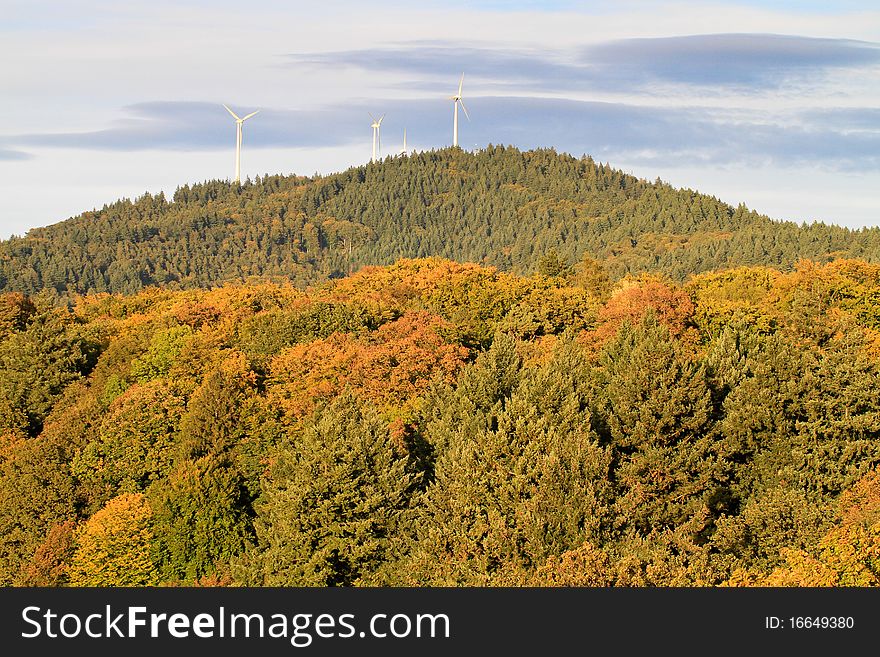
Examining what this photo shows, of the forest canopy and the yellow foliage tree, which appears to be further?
the yellow foliage tree

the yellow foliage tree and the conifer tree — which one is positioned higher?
the conifer tree

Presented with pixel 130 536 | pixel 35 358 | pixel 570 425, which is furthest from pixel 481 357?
pixel 35 358

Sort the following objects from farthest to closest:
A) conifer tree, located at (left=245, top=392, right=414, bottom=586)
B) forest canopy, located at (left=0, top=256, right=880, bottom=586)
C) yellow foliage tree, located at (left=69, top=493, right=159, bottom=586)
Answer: yellow foliage tree, located at (left=69, top=493, right=159, bottom=586) < conifer tree, located at (left=245, top=392, right=414, bottom=586) < forest canopy, located at (left=0, top=256, right=880, bottom=586)

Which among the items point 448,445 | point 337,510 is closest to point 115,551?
point 337,510

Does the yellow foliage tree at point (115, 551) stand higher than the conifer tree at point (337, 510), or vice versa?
the conifer tree at point (337, 510)

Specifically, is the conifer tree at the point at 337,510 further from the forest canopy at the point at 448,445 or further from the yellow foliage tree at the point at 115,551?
the yellow foliage tree at the point at 115,551

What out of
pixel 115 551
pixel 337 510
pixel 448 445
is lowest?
pixel 115 551

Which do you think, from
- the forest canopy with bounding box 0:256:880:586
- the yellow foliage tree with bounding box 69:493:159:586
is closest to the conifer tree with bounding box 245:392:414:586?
the forest canopy with bounding box 0:256:880:586

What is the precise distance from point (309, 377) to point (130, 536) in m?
19.1

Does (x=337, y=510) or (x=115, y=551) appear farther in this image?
(x=115, y=551)

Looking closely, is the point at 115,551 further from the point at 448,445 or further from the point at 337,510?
the point at 448,445

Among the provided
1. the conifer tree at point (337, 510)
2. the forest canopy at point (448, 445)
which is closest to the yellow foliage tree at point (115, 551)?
the forest canopy at point (448, 445)

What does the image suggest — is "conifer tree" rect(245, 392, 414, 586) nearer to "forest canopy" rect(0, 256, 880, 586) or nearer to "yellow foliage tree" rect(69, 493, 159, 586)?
"forest canopy" rect(0, 256, 880, 586)

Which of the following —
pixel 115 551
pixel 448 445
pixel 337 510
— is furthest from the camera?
pixel 115 551
